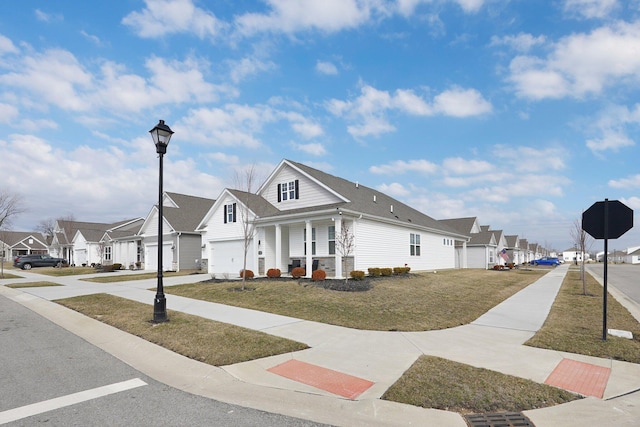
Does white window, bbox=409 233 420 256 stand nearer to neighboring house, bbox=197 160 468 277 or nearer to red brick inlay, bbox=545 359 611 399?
neighboring house, bbox=197 160 468 277

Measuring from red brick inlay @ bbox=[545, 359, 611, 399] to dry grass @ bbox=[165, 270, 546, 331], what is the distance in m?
3.17

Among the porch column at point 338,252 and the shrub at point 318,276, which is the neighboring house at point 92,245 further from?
the shrub at point 318,276

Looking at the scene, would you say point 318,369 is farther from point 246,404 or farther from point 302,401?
point 246,404

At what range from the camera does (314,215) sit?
19.6 meters

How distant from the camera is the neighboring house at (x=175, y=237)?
31000 mm

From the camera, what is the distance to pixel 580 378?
5.64m

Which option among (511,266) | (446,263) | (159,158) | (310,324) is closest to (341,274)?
(310,324)

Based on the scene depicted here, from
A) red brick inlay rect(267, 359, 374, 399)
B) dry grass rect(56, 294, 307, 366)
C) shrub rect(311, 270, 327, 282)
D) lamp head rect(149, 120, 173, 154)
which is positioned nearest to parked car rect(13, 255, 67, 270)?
shrub rect(311, 270, 327, 282)

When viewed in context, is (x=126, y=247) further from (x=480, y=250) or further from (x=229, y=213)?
(x=480, y=250)

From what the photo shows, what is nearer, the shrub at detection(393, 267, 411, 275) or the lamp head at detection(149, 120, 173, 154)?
the lamp head at detection(149, 120, 173, 154)

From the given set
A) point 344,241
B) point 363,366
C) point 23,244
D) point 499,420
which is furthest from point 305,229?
point 23,244

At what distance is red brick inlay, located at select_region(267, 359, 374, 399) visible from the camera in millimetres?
5125

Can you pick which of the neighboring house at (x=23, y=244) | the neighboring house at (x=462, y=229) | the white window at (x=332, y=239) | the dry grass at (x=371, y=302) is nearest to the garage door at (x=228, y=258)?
the white window at (x=332, y=239)

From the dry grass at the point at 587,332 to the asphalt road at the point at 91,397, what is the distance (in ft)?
20.2
